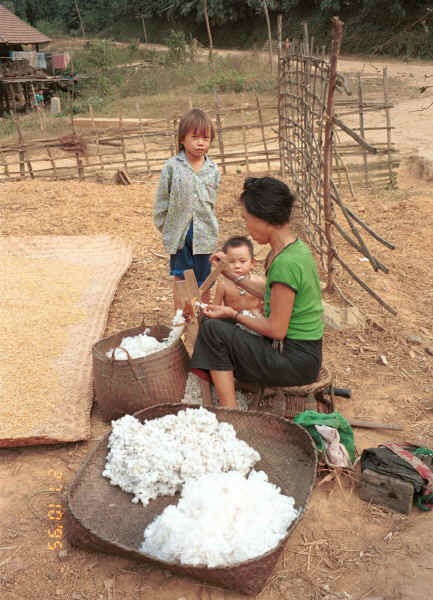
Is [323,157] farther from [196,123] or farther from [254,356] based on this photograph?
[254,356]

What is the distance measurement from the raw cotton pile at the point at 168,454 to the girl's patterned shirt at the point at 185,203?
49.2 inches

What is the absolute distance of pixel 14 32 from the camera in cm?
2205

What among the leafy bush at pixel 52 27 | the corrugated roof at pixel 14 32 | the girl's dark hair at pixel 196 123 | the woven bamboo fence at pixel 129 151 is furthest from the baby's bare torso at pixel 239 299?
the leafy bush at pixel 52 27

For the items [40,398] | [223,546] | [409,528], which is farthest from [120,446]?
[409,528]

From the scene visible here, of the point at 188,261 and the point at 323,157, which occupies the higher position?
the point at 323,157

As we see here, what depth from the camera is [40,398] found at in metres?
2.66

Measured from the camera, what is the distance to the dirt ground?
1.75 metres

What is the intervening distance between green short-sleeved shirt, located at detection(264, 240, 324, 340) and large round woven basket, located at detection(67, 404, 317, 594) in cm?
40

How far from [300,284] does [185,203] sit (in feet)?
3.71

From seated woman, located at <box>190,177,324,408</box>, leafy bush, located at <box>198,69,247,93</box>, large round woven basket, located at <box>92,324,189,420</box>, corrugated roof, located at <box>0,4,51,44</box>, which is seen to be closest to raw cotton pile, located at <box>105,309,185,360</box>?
large round woven basket, located at <box>92,324,189,420</box>

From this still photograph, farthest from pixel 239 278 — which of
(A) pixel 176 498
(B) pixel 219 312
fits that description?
(A) pixel 176 498

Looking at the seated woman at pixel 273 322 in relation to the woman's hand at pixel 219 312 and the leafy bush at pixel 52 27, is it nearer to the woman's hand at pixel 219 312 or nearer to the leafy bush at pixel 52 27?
the woman's hand at pixel 219 312

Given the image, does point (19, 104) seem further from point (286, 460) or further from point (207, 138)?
point (286, 460)

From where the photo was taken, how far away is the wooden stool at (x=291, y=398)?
240 centimetres
